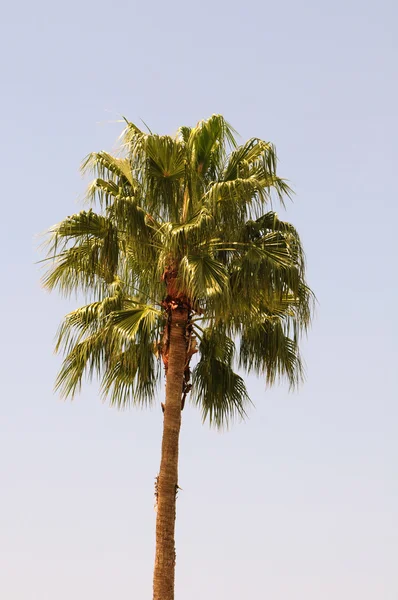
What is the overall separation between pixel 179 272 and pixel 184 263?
0.23 m

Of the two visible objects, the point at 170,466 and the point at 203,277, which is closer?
the point at 203,277

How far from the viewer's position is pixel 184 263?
56.7ft

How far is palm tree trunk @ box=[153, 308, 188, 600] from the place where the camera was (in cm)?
1681

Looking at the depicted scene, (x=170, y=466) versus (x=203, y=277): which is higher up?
(x=203, y=277)

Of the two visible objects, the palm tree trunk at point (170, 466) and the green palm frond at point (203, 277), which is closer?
the palm tree trunk at point (170, 466)

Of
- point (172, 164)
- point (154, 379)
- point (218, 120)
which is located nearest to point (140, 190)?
point (172, 164)

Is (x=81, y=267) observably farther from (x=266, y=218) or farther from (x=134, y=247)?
(x=266, y=218)

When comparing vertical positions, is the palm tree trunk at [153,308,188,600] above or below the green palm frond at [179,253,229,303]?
below

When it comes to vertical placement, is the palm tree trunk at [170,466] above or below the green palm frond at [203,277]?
below

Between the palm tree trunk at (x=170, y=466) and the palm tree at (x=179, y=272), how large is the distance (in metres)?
0.02

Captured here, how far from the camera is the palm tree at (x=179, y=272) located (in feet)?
58.0

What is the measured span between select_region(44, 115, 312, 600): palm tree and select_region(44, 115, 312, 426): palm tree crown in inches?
0.7

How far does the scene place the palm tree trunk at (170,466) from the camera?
662 inches

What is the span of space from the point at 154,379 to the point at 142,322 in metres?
1.11
